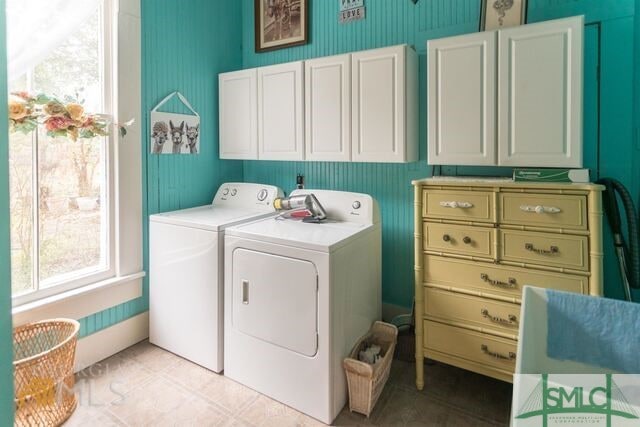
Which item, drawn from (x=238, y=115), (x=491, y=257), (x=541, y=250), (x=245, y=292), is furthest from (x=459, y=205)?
(x=238, y=115)

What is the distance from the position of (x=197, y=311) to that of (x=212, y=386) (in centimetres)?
44

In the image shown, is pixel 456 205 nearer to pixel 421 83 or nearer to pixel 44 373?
pixel 421 83

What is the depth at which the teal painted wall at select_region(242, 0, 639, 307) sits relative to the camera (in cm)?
194

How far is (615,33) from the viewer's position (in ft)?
6.31

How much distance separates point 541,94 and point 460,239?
2.60ft

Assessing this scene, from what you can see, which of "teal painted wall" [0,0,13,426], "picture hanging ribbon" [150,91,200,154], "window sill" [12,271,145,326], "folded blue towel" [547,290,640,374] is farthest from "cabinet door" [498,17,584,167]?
"window sill" [12,271,145,326]

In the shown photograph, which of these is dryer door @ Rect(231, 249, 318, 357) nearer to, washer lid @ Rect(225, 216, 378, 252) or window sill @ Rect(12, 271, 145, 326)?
washer lid @ Rect(225, 216, 378, 252)

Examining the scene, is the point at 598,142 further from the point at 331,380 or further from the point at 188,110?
the point at 188,110

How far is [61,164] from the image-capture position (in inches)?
84.9

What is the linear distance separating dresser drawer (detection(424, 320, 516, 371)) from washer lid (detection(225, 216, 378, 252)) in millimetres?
656

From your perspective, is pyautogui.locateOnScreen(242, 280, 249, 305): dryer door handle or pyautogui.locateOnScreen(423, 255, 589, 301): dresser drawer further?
pyautogui.locateOnScreen(242, 280, 249, 305): dryer door handle

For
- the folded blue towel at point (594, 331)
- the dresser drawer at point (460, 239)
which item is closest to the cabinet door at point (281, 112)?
the dresser drawer at point (460, 239)

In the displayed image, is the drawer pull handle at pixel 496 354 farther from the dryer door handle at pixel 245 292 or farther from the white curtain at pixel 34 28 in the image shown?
the white curtain at pixel 34 28

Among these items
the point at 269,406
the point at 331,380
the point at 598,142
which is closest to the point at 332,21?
the point at 598,142
